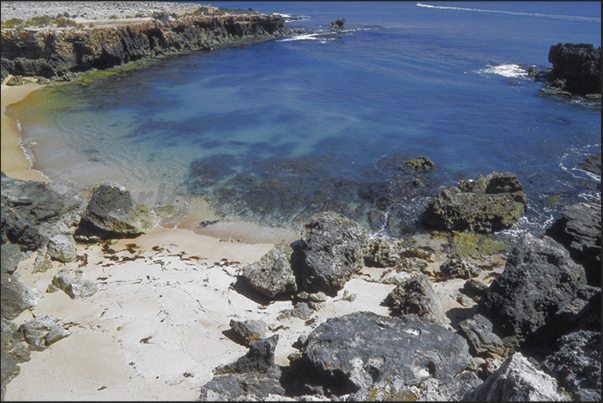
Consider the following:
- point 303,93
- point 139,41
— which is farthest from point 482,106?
point 139,41

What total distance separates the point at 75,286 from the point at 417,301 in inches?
338

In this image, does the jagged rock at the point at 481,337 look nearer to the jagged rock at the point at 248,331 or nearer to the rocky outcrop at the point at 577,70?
the jagged rock at the point at 248,331

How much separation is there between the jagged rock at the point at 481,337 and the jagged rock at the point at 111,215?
10.6 meters

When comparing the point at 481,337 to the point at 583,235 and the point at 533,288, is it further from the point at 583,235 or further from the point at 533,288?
the point at 583,235

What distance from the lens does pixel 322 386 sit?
6.47 metres

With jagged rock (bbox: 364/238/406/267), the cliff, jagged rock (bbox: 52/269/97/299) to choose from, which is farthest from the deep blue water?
jagged rock (bbox: 52/269/97/299)

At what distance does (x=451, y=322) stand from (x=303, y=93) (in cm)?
2544

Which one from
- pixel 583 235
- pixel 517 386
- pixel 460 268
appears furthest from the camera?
pixel 460 268

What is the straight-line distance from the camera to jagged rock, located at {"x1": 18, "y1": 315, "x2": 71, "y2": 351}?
736cm

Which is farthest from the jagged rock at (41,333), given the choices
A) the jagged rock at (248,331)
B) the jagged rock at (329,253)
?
the jagged rock at (329,253)

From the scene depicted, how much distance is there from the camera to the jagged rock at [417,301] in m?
8.84

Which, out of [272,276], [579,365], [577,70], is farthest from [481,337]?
[577,70]

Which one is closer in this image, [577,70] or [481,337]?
Result: [481,337]

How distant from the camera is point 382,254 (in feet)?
38.3
